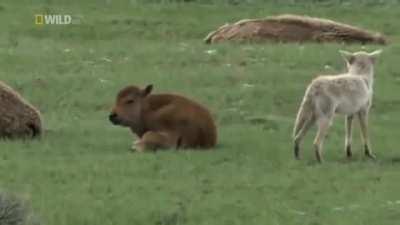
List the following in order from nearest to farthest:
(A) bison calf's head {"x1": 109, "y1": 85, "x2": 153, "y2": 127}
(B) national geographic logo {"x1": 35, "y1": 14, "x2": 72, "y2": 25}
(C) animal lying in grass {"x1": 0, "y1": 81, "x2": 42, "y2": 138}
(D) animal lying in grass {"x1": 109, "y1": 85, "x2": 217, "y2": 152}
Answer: (D) animal lying in grass {"x1": 109, "y1": 85, "x2": 217, "y2": 152}, (A) bison calf's head {"x1": 109, "y1": 85, "x2": 153, "y2": 127}, (C) animal lying in grass {"x1": 0, "y1": 81, "x2": 42, "y2": 138}, (B) national geographic logo {"x1": 35, "y1": 14, "x2": 72, "y2": 25}

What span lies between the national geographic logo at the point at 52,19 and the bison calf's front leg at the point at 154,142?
1163 cm

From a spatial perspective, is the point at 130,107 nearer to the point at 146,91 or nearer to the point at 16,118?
the point at 146,91

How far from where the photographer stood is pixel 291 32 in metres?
24.7

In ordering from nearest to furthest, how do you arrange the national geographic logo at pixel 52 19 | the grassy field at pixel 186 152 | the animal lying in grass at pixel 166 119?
the grassy field at pixel 186 152 → the animal lying in grass at pixel 166 119 → the national geographic logo at pixel 52 19

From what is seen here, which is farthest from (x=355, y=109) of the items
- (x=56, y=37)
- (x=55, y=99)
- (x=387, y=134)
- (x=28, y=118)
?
(x=56, y=37)

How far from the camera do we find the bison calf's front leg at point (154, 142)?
15.0 m

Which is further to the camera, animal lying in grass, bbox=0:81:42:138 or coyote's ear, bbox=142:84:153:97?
animal lying in grass, bbox=0:81:42:138

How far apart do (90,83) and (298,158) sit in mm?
5967

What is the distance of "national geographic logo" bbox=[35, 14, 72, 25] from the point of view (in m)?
26.5

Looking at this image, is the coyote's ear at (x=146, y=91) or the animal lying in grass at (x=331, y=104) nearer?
the animal lying in grass at (x=331, y=104)

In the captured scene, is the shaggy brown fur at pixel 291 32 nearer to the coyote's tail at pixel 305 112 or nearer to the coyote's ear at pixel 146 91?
the coyote's ear at pixel 146 91

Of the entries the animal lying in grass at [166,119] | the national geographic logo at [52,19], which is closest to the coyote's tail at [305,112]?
the animal lying in grass at [166,119]

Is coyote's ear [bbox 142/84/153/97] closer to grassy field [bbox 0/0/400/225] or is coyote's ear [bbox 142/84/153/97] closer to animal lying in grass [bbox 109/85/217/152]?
animal lying in grass [bbox 109/85/217/152]

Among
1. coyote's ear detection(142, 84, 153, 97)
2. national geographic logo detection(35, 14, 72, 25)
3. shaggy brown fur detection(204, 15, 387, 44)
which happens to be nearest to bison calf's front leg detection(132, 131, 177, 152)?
coyote's ear detection(142, 84, 153, 97)
